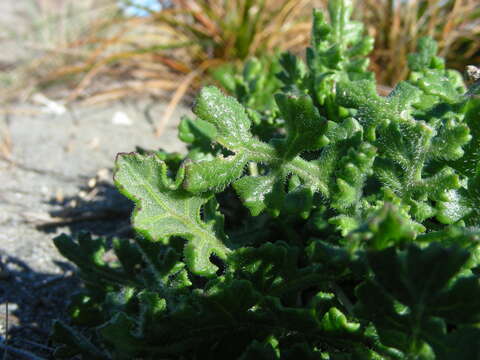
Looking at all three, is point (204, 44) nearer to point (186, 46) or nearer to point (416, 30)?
point (186, 46)

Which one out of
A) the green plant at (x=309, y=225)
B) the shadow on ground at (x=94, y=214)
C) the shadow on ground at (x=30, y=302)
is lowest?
the shadow on ground at (x=30, y=302)

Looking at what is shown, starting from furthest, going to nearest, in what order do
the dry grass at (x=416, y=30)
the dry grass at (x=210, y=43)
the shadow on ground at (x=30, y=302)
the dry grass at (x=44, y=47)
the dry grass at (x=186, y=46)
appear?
1. the dry grass at (x=44, y=47)
2. the dry grass at (x=186, y=46)
3. the dry grass at (x=210, y=43)
4. the dry grass at (x=416, y=30)
5. the shadow on ground at (x=30, y=302)

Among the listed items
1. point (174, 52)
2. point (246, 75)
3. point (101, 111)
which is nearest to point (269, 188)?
point (246, 75)

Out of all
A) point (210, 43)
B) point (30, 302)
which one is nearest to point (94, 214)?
point (30, 302)

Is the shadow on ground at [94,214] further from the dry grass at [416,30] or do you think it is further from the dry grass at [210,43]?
the dry grass at [416,30]

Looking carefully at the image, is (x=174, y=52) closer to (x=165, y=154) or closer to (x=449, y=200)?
(x=165, y=154)

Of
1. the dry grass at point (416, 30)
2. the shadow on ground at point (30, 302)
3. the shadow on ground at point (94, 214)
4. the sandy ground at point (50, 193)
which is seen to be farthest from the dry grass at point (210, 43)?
the shadow on ground at point (30, 302)
